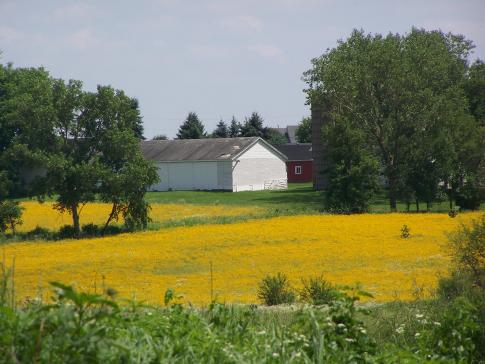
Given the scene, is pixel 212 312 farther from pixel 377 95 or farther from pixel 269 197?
pixel 269 197

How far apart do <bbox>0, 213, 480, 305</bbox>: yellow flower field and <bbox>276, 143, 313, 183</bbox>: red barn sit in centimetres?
5587

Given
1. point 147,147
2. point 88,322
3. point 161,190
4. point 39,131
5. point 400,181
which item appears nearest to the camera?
point 88,322

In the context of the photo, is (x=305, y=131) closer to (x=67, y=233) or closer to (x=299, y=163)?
(x=299, y=163)

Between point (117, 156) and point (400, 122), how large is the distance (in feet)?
70.4

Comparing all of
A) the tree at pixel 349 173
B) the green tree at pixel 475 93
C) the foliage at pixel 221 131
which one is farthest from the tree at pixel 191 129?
the tree at pixel 349 173

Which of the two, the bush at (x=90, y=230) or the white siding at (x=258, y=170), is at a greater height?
the white siding at (x=258, y=170)

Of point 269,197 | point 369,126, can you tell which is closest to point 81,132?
point 369,126

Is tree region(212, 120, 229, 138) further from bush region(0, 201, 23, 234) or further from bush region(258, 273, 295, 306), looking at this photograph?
bush region(258, 273, 295, 306)

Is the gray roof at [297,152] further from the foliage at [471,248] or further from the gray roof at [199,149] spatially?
the foliage at [471,248]

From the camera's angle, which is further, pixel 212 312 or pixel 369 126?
pixel 369 126

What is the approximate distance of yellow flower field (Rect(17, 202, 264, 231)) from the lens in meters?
48.6

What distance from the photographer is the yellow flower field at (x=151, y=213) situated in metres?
48.6

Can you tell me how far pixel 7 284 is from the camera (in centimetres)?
464

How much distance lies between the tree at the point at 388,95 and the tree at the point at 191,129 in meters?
54.1
